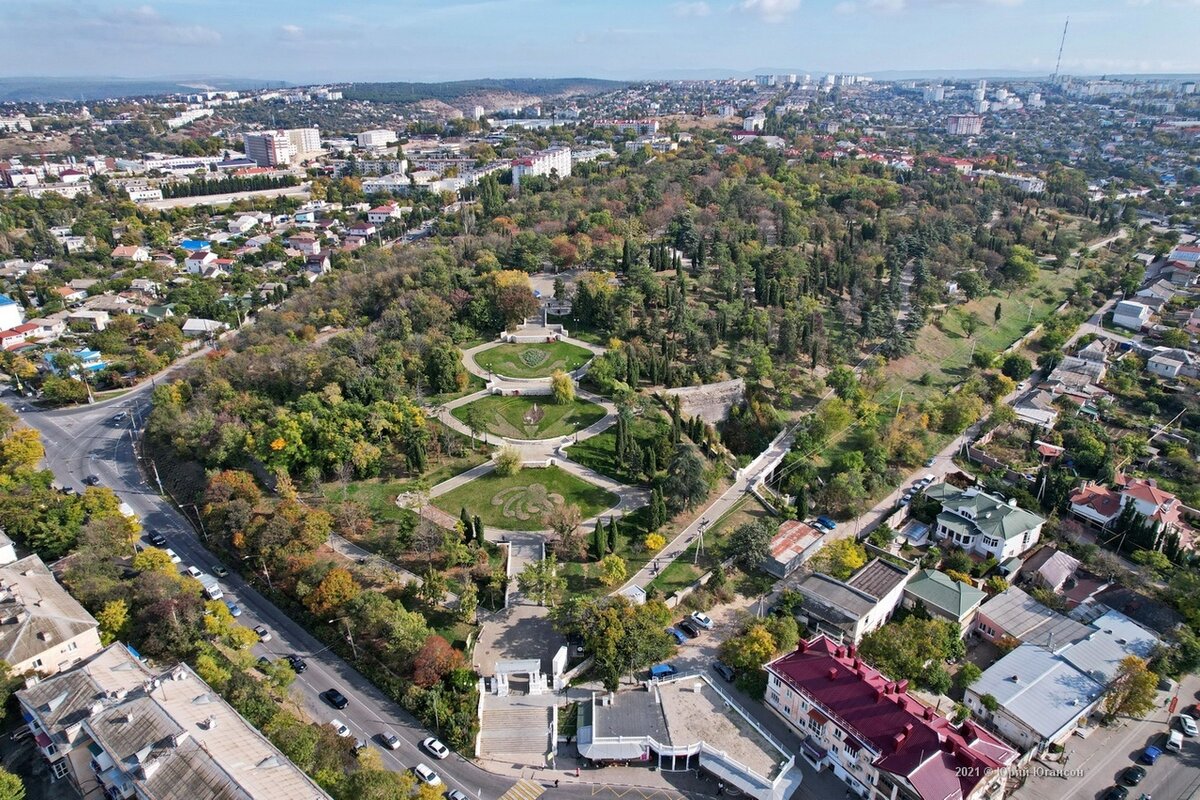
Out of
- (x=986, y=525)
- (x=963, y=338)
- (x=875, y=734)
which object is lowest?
(x=986, y=525)

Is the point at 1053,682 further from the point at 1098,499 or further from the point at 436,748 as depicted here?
the point at 436,748

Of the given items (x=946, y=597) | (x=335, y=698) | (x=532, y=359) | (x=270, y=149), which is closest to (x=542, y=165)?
(x=270, y=149)

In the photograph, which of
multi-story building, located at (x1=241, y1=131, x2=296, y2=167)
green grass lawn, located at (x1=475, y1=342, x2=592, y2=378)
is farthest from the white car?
multi-story building, located at (x1=241, y1=131, x2=296, y2=167)

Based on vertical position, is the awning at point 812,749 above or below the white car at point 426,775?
below

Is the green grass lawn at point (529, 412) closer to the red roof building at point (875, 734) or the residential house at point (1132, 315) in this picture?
the red roof building at point (875, 734)

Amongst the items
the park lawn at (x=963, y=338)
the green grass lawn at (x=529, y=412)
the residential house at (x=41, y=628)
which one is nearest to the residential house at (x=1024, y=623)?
the park lawn at (x=963, y=338)

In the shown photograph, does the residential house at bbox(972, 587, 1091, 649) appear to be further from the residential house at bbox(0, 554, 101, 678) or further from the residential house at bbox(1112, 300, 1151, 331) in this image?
the residential house at bbox(1112, 300, 1151, 331)
